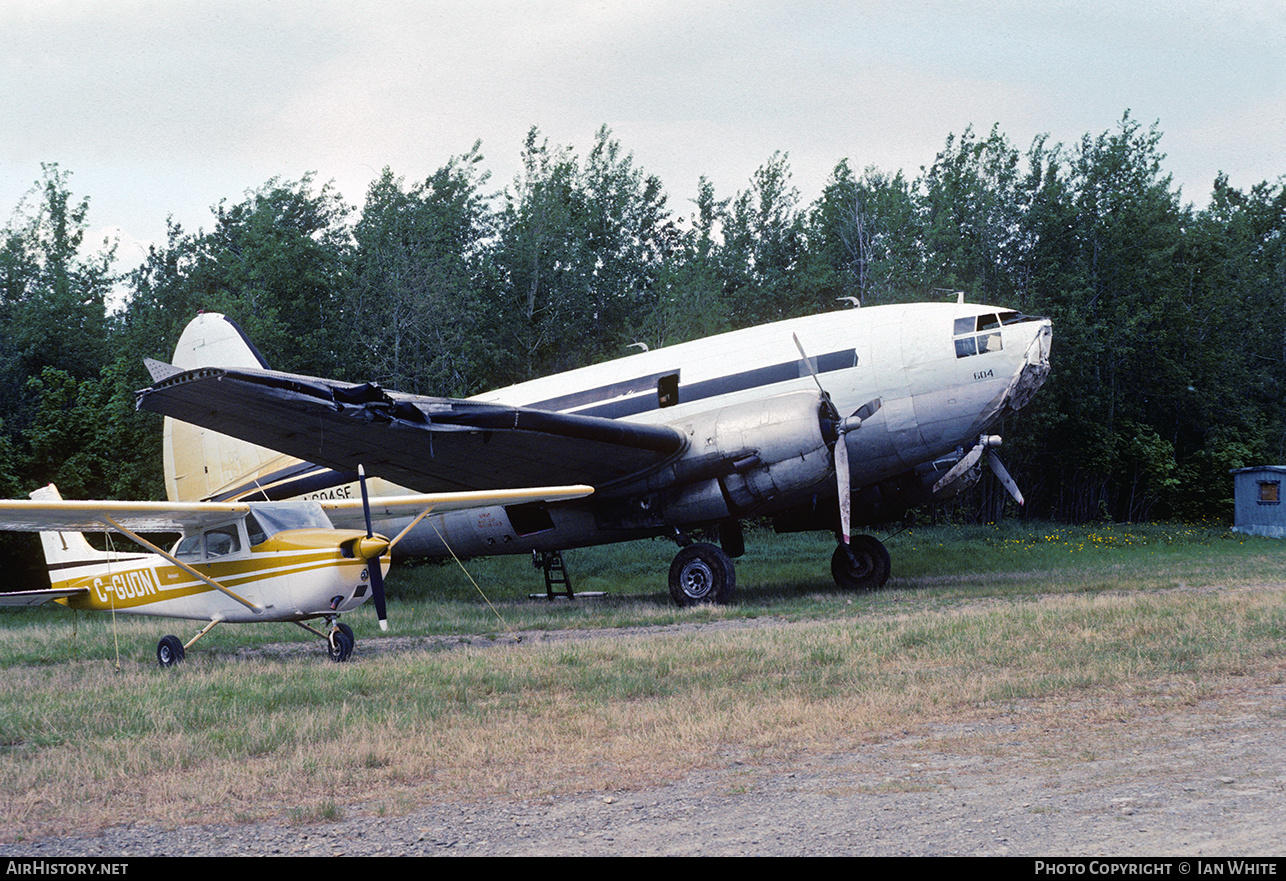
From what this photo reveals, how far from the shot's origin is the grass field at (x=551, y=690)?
6441mm

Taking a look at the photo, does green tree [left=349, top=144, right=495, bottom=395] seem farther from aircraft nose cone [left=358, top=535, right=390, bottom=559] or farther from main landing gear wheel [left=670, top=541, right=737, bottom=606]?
aircraft nose cone [left=358, top=535, right=390, bottom=559]

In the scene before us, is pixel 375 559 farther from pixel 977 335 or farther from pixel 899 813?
pixel 977 335

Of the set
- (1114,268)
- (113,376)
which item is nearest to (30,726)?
(113,376)

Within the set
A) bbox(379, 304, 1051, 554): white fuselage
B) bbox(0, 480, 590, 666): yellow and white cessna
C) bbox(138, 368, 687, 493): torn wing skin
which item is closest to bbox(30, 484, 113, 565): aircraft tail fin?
bbox(0, 480, 590, 666): yellow and white cessna

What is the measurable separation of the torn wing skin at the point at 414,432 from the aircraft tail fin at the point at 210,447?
4018 mm

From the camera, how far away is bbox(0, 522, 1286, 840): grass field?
21.1 ft

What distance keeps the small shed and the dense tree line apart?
4596mm

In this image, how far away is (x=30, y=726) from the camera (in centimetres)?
841

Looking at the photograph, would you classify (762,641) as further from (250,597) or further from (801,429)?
(250,597)

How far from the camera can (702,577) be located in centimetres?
1720

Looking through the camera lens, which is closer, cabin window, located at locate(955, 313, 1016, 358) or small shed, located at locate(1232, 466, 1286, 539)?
cabin window, located at locate(955, 313, 1016, 358)

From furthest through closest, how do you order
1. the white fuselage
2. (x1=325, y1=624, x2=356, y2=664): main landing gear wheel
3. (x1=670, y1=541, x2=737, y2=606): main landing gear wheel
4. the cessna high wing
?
(x1=670, y1=541, x2=737, y2=606): main landing gear wheel
the white fuselage
the cessna high wing
(x1=325, y1=624, x2=356, y2=664): main landing gear wheel

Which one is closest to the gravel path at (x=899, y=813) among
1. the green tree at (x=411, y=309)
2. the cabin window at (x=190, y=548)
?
the cabin window at (x=190, y=548)
